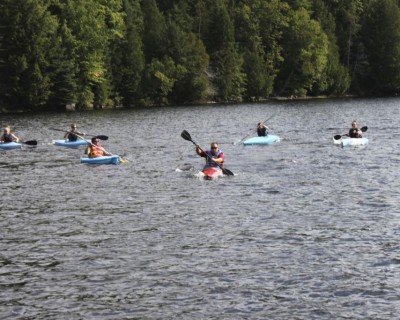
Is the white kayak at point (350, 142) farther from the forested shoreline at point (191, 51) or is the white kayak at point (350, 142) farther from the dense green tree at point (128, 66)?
the dense green tree at point (128, 66)

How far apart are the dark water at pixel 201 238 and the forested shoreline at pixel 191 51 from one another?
154 ft

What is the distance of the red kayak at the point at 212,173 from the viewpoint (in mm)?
31891

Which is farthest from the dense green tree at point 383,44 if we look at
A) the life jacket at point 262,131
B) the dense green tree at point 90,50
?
the life jacket at point 262,131

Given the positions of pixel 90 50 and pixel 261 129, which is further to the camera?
pixel 90 50

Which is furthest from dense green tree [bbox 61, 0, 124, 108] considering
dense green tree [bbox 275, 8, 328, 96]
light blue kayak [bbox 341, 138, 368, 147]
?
light blue kayak [bbox 341, 138, 368, 147]

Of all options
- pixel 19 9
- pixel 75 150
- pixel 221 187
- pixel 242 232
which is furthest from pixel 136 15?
pixel 242 232

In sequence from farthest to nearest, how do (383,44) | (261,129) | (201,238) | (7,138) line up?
(383,44), (261,129), (7,138), (201,238)

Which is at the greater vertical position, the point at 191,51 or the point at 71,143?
the point at 191,51

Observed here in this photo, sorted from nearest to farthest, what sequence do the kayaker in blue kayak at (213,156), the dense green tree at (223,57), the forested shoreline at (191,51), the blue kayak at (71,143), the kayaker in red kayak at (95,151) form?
the kayaker in blue kayak at (213,156)
the kayaker in red kayak at (95,151)
the blue kayak at (71,143)
the forested shoreline at (191,51)
the dense green tree at (223,57)

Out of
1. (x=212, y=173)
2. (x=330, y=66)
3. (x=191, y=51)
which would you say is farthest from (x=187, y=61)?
(x=212, y=173)

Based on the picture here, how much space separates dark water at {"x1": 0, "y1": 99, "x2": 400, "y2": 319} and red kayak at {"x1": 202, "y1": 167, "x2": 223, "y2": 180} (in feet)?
2.01

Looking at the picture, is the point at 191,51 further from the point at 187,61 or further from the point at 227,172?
the point at 227,172

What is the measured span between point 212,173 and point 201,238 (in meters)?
11.4

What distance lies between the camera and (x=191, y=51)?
104 metres
